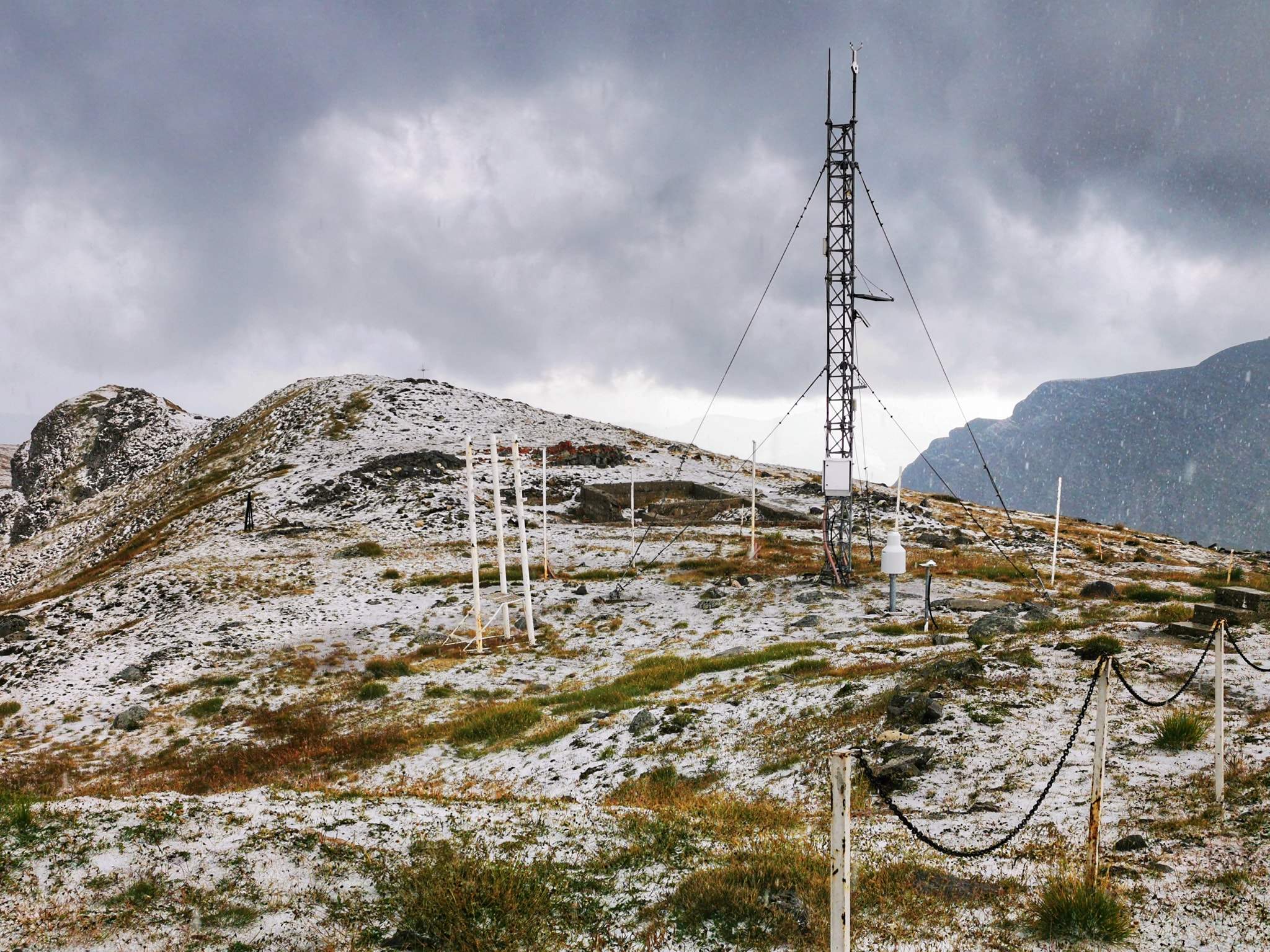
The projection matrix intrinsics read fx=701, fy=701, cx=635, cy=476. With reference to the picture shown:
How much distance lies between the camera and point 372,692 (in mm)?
19781

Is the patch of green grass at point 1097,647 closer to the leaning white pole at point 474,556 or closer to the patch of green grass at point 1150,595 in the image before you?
the patch of green grass at point 1150,595

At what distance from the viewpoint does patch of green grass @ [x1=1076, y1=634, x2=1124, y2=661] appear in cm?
1363

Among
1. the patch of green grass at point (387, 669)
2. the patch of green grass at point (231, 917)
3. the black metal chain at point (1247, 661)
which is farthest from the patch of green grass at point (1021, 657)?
the patch of green grass at point (387, 669)

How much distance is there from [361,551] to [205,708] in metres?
17.7

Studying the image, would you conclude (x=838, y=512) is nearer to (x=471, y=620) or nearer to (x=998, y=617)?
(x=998, y=617)

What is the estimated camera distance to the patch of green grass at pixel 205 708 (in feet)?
63.1

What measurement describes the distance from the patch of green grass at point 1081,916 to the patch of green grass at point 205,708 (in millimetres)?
20151

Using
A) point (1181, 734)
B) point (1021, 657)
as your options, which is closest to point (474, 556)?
point (1021, 657)

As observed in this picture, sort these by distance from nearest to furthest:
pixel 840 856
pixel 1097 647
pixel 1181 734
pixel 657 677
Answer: pixel 840 856 → pixel 1181 734 → pixel 1097 647 → pixel 657 677

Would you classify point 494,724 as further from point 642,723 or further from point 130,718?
point 130,718

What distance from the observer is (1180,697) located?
11312mm

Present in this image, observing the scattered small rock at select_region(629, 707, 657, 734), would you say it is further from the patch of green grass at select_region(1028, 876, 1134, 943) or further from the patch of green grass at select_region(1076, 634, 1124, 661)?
the patch of green grass at select_region(1028, 876, 1134, 943)

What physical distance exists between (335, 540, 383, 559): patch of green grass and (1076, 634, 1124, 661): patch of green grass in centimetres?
3156

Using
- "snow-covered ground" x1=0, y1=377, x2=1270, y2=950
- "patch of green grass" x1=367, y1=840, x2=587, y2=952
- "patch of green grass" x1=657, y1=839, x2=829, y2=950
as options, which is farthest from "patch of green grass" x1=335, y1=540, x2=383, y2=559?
"patch of green grass" x1=657, y1=839, x2=829, y2=950
